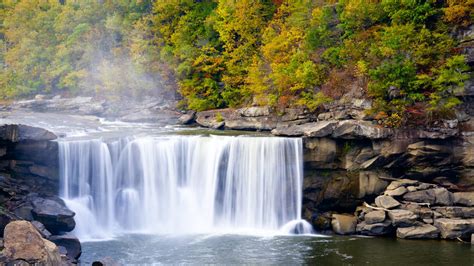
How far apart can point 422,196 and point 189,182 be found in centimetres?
1077

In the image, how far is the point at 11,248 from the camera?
43.7 feet

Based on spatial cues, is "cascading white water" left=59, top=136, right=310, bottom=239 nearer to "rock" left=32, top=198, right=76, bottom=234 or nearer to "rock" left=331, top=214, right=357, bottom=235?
"rock" left=331, top=214, right=357, bottom=235

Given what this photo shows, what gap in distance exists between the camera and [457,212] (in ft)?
73.7

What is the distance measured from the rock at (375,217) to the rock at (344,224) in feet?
2.37

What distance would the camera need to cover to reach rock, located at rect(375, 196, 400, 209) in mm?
22812

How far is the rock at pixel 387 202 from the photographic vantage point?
74.8ft

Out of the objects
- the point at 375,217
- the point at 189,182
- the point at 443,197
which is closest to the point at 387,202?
the point at 375,217

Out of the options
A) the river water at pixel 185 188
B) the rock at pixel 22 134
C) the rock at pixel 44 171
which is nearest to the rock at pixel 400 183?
the river water at pixel 185 188

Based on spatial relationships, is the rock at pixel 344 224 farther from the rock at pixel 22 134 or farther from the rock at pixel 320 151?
the rock at pixel 22 134

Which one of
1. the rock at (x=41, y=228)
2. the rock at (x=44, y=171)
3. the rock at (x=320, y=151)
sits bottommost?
the rock at (x=41, y=228)

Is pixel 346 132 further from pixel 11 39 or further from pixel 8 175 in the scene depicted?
pixel 11 39

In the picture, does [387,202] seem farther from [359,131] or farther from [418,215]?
[359,131]

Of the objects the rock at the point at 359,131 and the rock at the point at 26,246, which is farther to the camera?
the rock at the point at 359,131

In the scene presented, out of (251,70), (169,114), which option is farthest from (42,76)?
(251,70)
